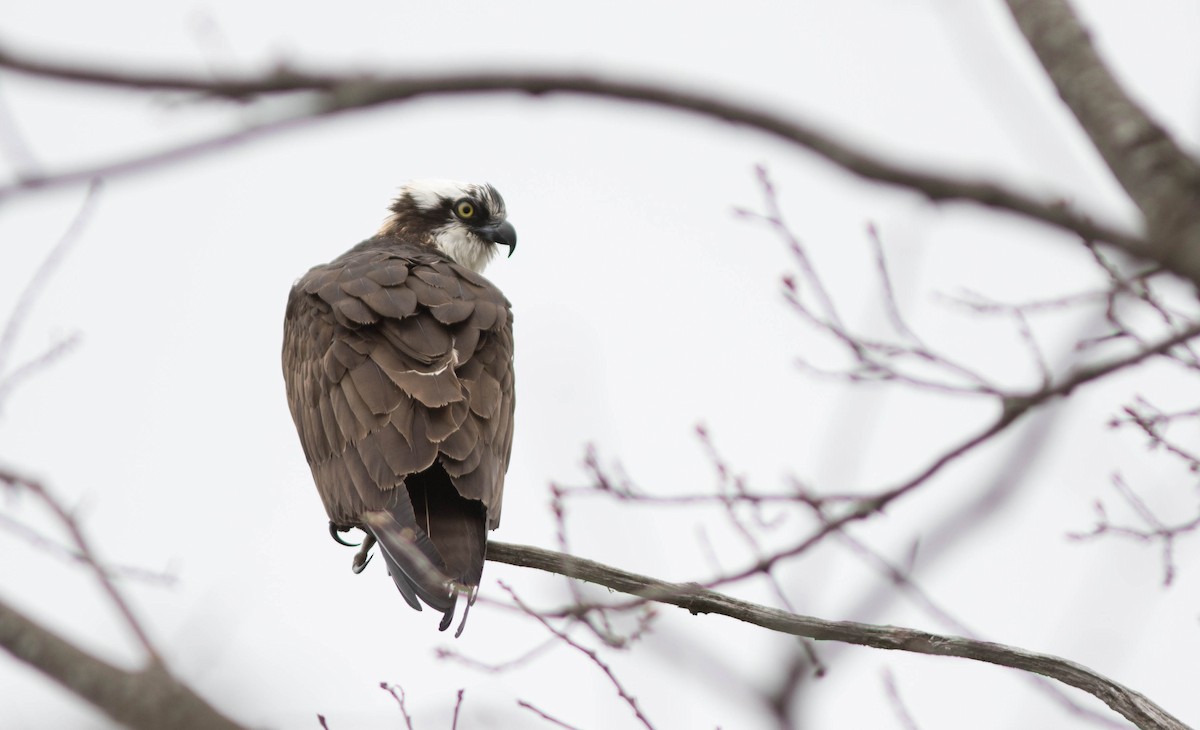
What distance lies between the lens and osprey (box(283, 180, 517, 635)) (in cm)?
540

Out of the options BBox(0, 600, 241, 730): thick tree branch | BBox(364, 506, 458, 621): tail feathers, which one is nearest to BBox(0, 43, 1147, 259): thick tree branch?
BBox(0, 600, 241, 730): thick tree branch

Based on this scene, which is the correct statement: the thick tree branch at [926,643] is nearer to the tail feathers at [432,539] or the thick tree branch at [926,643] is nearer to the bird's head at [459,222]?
the tail feathers at [432,539]

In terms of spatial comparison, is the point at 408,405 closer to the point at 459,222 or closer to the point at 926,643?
the point at 926,643

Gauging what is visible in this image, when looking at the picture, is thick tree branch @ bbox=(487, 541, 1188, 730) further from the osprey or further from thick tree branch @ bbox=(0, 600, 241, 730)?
thick tree branch @ bbox=(0, 600, 241, 730)

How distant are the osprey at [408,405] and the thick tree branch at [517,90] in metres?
3.05

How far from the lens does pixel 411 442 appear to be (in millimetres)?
5773

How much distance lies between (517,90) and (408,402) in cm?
387

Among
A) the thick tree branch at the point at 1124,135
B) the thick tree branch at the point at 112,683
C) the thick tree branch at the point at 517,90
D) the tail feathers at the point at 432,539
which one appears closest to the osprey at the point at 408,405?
the tail feathers at the point at 432,539

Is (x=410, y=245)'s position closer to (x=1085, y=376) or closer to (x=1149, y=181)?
(x=1085, y=376)

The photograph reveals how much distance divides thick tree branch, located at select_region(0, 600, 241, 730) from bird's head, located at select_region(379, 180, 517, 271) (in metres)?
5.94

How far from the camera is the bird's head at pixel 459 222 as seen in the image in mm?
9367

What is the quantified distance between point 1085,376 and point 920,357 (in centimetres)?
102

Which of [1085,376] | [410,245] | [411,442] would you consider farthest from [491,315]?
[1085,376]

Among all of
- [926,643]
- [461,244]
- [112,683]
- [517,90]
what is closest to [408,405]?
[926,643]
